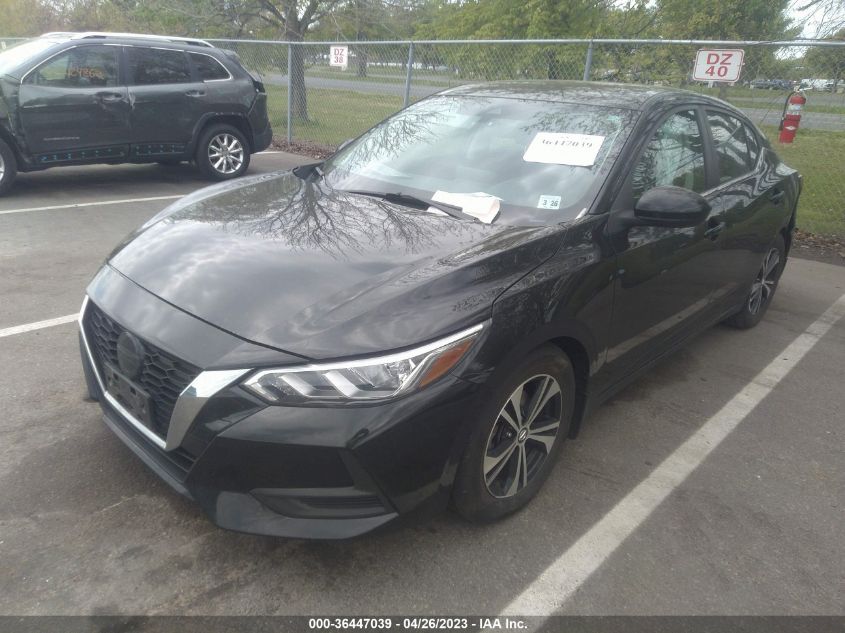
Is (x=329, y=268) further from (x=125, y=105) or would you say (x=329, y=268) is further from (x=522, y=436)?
(x=125, y=105)

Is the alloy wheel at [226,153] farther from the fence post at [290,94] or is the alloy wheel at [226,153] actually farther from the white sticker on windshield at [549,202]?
the white sticker on windshield at [549,202]

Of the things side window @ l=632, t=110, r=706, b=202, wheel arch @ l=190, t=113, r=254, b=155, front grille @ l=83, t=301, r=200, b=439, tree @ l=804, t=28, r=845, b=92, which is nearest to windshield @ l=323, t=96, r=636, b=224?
side window @ l=632, t=110, r=706, b=202

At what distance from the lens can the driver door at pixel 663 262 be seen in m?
3.00

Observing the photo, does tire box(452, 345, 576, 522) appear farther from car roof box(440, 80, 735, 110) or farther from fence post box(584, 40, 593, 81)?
fence post box(584, 40, 593, 81)

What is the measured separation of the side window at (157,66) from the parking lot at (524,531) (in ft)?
17.1

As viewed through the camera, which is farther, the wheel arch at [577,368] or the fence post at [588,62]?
the fence post at [588,62]

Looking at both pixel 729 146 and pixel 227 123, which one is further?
pixel 227 123

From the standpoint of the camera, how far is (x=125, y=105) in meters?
8.00

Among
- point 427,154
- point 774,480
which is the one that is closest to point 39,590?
point 427,154

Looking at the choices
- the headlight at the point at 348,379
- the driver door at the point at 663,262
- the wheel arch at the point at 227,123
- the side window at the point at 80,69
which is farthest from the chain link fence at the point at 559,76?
the headlight at the point at 348,379

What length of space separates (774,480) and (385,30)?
1785 centimetres

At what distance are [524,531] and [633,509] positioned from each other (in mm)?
534

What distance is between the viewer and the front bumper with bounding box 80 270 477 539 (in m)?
2.00

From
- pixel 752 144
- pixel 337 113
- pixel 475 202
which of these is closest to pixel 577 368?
pixel 475 202
